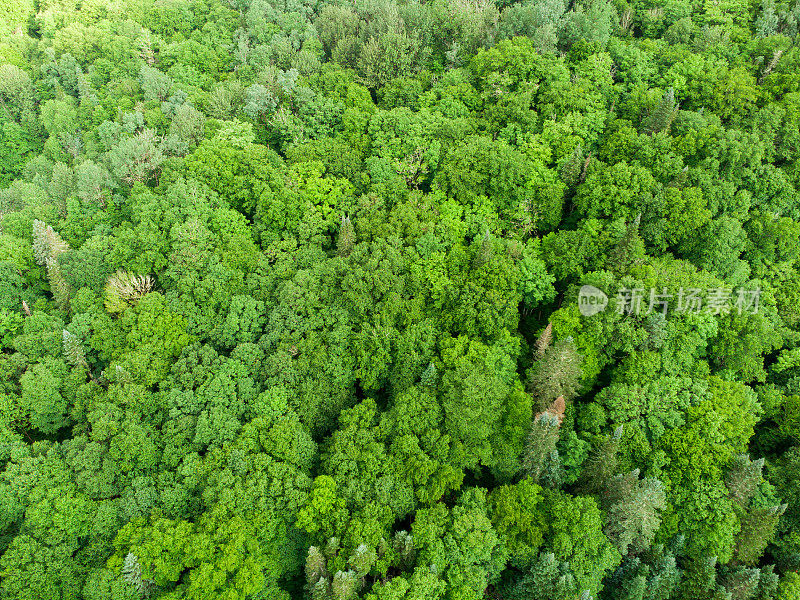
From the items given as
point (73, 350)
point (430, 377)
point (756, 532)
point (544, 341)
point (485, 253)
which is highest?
point (485, 253)

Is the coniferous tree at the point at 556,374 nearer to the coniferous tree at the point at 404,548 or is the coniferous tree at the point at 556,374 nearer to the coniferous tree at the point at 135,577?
the coniferous tree at the point at 404,548

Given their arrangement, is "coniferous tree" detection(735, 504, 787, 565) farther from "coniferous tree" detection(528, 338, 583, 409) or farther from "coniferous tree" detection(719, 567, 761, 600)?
"coniferous tree" detection(528, 338, 583, 409)

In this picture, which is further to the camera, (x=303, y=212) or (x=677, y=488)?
(x=303, y=212)

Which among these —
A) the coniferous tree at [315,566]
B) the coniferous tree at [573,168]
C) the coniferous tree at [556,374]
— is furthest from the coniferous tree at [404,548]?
the coniferous tree at [573,168]

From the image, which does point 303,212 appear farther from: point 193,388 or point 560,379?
point 560,379

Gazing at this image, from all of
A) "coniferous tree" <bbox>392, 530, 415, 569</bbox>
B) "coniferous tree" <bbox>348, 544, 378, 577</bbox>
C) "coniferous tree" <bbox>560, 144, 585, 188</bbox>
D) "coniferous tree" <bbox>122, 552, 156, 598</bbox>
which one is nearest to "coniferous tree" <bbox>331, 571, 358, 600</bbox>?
"coniferous tree" <bbox>348, 544, 378, 577</bbox>

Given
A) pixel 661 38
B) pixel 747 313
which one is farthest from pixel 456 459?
pixel 661 38

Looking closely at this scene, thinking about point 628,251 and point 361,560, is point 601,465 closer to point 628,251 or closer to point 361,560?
point 361,560

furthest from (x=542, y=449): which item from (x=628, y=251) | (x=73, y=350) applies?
(x=73, y=350)
